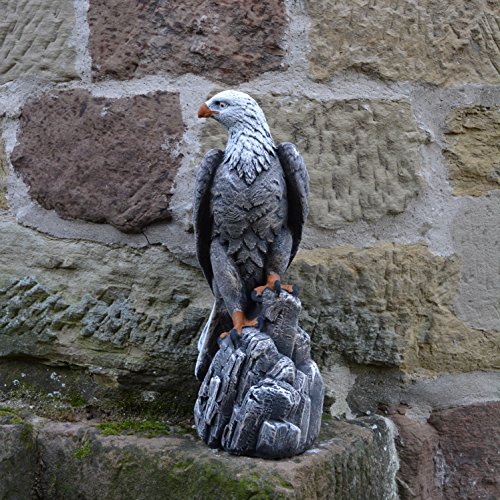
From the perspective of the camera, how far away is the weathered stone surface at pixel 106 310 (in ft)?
4.26

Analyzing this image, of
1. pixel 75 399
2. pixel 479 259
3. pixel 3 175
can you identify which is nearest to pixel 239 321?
pixel 75 399

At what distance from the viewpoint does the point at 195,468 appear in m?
1.02

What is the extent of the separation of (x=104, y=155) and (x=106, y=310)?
0.91 feet

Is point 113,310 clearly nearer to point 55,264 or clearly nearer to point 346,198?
point 55,264

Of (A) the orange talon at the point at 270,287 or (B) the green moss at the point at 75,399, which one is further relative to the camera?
(B) the green moss at the point at 75,399

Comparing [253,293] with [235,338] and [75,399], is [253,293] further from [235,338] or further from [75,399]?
[75,399]

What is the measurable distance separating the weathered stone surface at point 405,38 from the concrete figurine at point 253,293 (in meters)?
0.29

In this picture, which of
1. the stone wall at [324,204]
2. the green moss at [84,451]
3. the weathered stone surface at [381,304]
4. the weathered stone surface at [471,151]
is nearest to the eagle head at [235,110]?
the stone wall at [324,204]

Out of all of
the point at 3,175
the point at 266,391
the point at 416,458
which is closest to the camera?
the point at 266,391

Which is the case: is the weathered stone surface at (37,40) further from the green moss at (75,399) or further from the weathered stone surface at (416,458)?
the weathered stone surface at (416,458)

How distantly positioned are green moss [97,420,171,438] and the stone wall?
0.24 ft

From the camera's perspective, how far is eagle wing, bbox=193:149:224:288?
109cm

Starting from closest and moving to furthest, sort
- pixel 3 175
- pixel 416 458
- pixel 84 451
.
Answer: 1. pixel 84 451
2. pixel 416 458
3. pixel 3 175

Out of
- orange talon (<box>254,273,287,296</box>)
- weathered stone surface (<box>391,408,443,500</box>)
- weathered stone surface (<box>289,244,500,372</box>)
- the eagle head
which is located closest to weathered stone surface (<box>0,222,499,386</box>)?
weathered stone surface (<box>289,244,500,372</box>)
